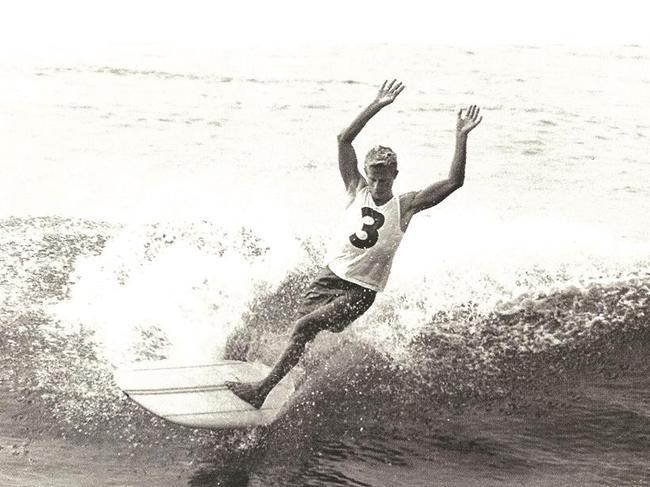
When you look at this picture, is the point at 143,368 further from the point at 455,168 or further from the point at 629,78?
the point at 629,78

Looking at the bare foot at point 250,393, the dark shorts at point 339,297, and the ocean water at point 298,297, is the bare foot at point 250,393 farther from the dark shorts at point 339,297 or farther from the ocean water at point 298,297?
the dark shorts at point 339,297

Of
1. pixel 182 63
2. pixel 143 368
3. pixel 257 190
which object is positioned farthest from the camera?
pixel 182 63

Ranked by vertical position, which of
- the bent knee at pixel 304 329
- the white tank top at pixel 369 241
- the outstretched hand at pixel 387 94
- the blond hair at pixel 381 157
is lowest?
the bent knee at pixel 304 329

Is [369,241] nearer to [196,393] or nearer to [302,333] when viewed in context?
[302,333]

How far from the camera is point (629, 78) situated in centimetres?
2370

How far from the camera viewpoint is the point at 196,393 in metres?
6.16

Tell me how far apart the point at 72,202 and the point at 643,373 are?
28.7ft

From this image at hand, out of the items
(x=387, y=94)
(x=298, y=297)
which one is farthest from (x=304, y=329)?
(x=298, y=297)

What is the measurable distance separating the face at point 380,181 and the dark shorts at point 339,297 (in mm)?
645

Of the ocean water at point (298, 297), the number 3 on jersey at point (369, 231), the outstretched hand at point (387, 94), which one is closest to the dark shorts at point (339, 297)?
the number 3 on jersey at point (369, 231)

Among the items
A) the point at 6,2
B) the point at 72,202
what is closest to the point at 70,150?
the point at 72,202

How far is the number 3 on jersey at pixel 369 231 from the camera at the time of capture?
19.9 feet

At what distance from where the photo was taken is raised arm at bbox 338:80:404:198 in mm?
6090

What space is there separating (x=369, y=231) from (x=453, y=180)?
673 mm
